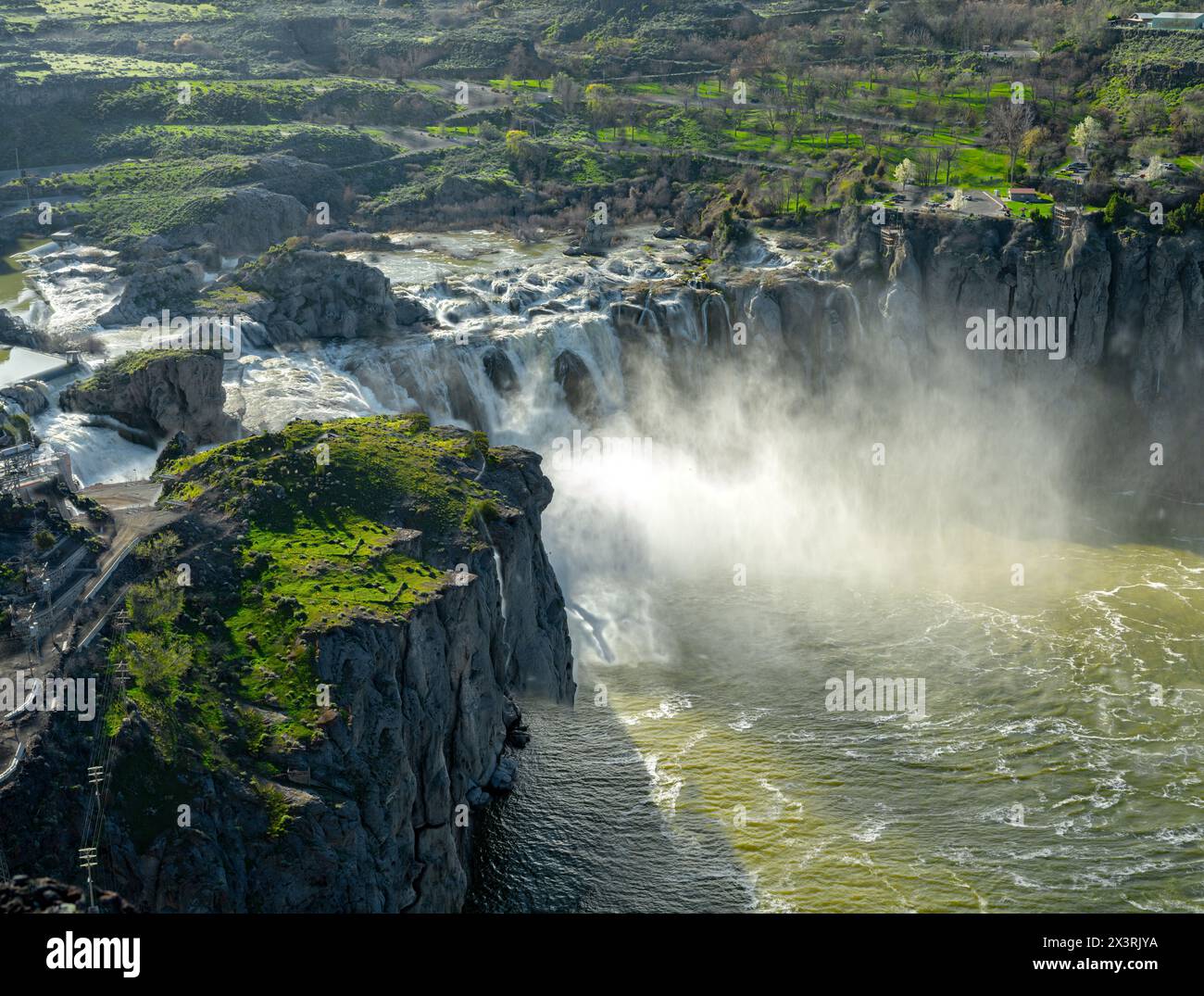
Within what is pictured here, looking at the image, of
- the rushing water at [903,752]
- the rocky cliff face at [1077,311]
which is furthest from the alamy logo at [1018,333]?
the rushing water at [903,752]

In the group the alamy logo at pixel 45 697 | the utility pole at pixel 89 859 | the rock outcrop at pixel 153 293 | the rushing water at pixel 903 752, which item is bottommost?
the rushing water at pixel 903 752

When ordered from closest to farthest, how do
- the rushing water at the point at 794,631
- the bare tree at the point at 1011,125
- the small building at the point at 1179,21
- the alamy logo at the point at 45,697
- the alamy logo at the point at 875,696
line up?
the alamy logo at the point at 45,697, the rushing water at the point at 794,631, the alamy logo at the point at 875,696, the bare tree at the point at 1011,125, the small building at the point at 1179,21

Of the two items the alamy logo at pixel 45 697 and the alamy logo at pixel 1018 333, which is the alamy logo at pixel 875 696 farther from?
the alamy logo at pixel 1018 333

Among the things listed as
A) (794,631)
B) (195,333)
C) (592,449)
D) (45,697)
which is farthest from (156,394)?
(794,631)

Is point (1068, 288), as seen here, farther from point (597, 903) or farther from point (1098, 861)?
point (597, 903)

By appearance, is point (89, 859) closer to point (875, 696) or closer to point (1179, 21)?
point (875, 696)
